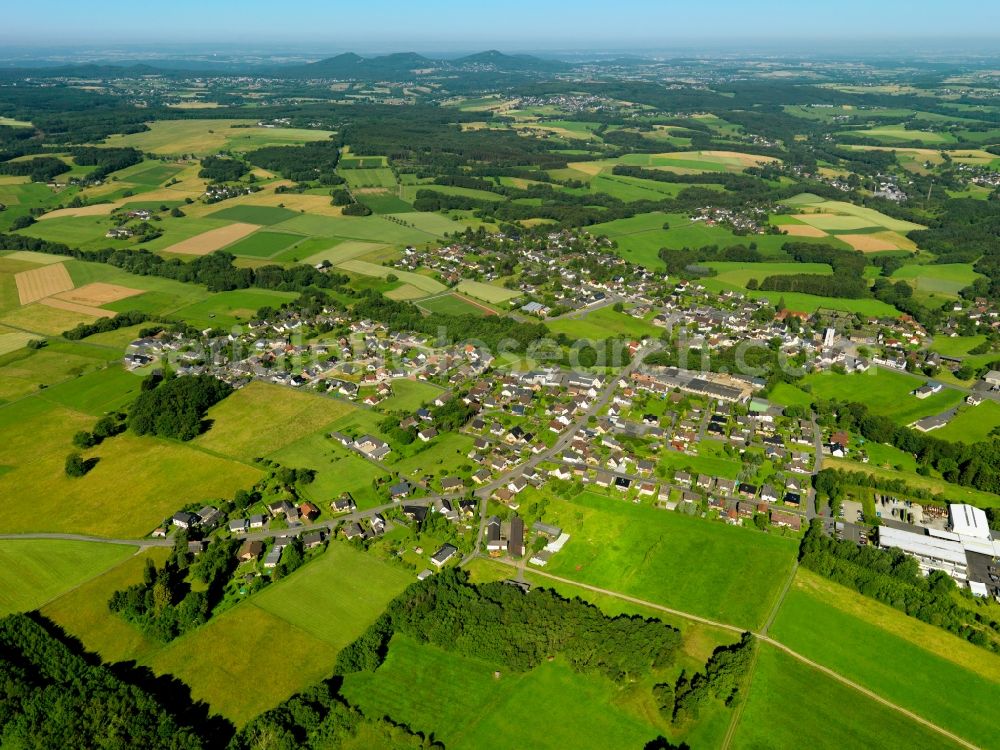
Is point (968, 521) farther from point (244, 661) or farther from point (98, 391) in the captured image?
point (98, 391)

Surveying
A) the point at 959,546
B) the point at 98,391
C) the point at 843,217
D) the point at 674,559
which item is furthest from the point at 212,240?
the point at 843,217

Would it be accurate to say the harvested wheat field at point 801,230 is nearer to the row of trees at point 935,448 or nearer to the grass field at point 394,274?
the grass field at point 394,274

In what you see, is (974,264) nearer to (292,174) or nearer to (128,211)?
(292,174)

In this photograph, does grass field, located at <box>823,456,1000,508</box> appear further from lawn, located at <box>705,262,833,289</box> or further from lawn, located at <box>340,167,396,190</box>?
lawn, located at <box>340,167,396,190</box>

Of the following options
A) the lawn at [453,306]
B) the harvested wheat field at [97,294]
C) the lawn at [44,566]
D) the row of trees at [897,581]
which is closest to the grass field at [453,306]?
the lawn at [453,306]

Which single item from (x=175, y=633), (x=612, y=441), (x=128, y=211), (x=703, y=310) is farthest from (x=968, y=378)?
(x=128, y=211)

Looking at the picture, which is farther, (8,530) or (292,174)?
(292,174)
